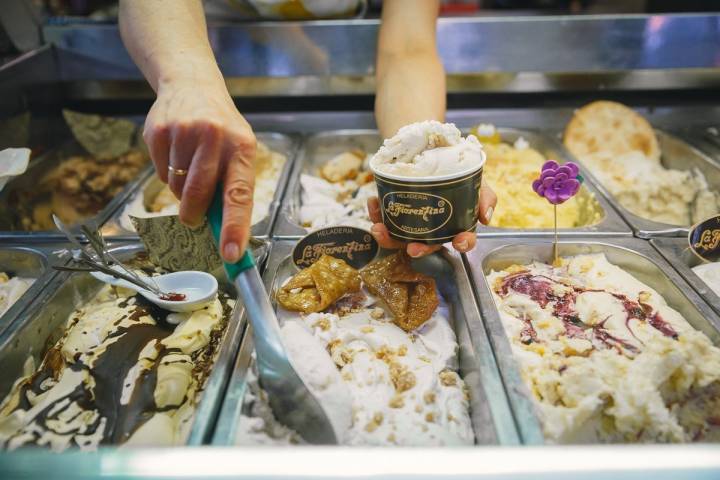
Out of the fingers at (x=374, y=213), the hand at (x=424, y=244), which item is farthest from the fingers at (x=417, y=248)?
the fingers at (x=374, y=213)

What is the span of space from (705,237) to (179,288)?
1.76 meters

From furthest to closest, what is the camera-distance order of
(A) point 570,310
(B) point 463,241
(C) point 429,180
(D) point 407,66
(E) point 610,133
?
(E) point 610,133 → (D) point 407,66 → (A) point 570,310 → (B) point 463,241 → (C) point 429,180

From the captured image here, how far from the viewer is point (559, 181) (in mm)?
1678

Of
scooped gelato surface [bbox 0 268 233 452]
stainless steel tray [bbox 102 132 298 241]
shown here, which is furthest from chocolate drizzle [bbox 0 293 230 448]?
stainless steel tray [bbox 102 132 298 241]

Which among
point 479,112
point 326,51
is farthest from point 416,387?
point 479,112

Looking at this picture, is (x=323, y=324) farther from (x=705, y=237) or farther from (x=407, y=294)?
(x=705, y=237)

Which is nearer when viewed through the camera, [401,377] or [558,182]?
[401,377]

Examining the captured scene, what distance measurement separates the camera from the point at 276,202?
2.22 metres

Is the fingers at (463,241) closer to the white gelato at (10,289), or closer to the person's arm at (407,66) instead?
the person's arm at (407,66)

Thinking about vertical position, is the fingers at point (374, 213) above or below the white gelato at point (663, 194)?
above

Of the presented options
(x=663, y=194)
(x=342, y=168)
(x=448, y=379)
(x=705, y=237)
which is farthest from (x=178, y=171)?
(x=663, y=194)

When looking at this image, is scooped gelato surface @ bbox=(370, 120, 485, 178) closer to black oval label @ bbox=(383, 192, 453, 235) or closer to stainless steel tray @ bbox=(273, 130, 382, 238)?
black oval label @ bbox=(383, 192, 453, 235)

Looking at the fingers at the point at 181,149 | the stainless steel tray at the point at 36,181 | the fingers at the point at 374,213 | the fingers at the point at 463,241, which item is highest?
the fingers at the point at 181,149

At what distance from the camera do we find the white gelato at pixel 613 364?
125cm
